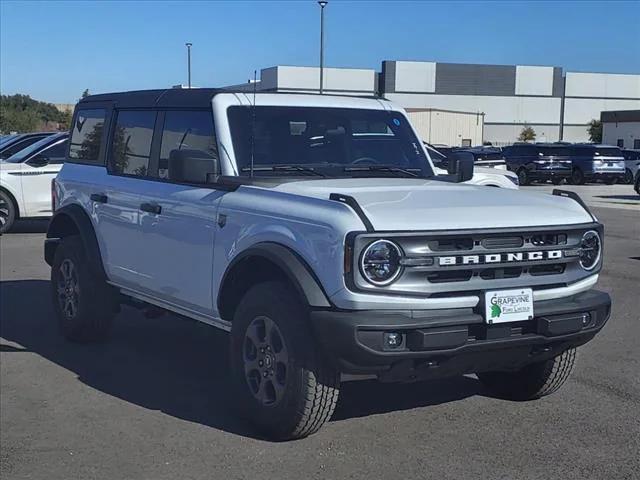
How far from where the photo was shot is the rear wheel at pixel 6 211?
15.1 m

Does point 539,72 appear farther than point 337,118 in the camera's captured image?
Yes

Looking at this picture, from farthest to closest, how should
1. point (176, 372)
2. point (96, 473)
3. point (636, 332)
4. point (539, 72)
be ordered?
point (539, 72)
point (636, 332)
point (176, 372)
point (96, 473)

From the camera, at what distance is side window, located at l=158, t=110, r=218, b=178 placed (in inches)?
230

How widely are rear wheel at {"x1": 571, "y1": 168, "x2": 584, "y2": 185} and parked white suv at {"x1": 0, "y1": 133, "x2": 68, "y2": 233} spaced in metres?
24.3

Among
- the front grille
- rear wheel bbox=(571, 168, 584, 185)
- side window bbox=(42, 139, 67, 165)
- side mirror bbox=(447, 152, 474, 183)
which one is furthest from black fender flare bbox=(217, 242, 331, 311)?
rear wheel bbox=(571, 168, 584, 185)

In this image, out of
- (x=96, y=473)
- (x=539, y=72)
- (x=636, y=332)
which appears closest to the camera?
(x=96, y=473)

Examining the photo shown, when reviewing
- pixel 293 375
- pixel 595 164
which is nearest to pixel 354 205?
pixel 293 375

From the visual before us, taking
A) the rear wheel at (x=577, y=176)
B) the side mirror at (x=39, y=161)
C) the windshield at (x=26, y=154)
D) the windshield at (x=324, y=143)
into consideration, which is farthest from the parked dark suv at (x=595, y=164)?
the windshield at (x=324, y=143)

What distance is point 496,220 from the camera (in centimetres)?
468

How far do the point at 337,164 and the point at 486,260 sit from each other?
5.60ft

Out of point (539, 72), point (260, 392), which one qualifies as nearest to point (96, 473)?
point (260, 392)

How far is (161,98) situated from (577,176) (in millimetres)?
30613

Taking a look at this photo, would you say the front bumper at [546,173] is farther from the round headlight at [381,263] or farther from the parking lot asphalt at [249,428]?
the round headlight at [381,263]

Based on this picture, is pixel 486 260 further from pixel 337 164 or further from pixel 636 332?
pixel 636 332
